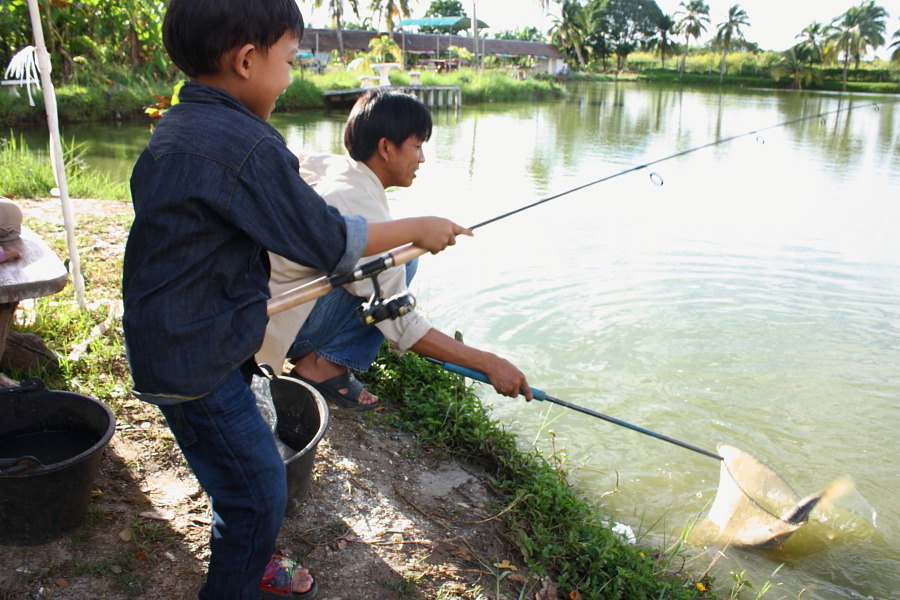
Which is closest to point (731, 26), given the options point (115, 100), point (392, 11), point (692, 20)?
point (692, 20)

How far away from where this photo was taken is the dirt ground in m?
2.02

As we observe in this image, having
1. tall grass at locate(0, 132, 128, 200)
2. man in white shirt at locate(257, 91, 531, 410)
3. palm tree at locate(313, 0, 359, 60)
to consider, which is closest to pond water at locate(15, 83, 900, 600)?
man in white shirt at locate(257, 91, 531, 410)

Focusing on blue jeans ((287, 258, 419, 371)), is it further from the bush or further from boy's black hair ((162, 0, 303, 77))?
the bush

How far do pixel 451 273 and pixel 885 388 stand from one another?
3509 mm

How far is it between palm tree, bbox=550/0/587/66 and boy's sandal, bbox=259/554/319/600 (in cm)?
6952

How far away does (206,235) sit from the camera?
4.52 ft

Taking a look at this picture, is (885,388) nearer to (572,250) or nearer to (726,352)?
(726,352)

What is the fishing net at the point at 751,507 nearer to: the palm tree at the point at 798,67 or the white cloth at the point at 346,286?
the white cloth at the point at 346,286

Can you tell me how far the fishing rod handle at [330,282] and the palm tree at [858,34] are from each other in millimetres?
68885

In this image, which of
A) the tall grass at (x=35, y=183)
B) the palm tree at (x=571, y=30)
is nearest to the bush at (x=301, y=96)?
the tall grass at (x=35, y=183)

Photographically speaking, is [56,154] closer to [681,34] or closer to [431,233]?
[431,233]

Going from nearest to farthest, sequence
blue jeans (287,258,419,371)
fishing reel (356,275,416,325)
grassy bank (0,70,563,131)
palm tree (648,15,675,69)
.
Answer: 1. fishing reel (356,275,416,325)
2. blue jeans (287,258,419,371)
3. grassy bank (0,70,563,131)
4. palm tree (648,15,675,69)

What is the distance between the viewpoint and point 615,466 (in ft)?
12.2

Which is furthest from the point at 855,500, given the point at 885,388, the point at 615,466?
the point at 885,388
